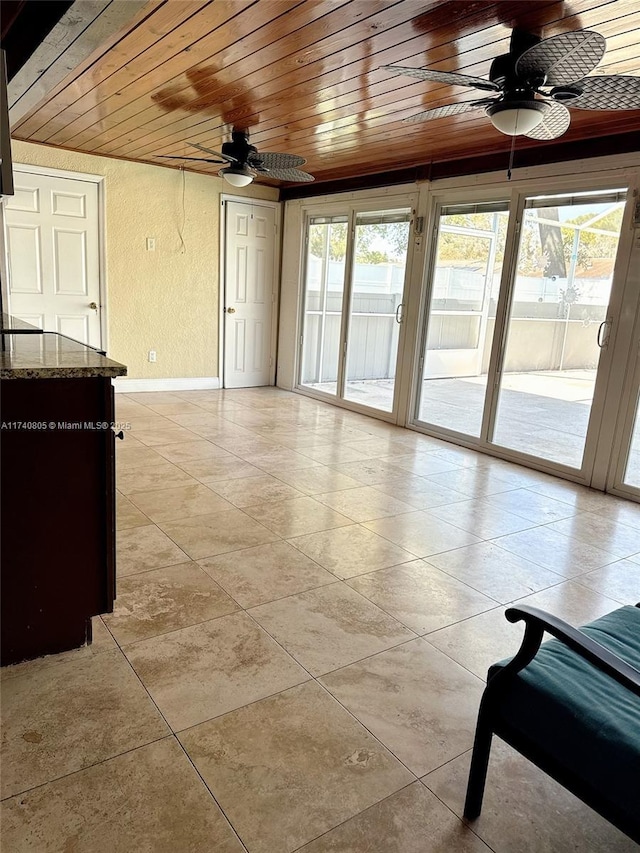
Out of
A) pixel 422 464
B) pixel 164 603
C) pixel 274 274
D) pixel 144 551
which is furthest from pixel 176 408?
pixel 164 603

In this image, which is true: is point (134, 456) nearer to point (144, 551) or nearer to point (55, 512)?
point (144, 551)

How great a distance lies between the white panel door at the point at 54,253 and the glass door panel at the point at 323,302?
2.39 m

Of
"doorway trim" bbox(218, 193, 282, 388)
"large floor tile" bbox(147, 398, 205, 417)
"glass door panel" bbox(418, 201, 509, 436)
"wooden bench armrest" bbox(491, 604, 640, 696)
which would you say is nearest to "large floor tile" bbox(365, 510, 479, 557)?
"wooden bench armrest" bbox(491, 604, 640, 696)

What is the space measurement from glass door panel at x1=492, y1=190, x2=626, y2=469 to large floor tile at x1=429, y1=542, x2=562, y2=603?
1709 mm

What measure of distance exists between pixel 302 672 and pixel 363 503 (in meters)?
1.72

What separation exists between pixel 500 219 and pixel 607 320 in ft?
4.35

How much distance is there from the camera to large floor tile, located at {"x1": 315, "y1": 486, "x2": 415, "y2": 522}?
137 inches

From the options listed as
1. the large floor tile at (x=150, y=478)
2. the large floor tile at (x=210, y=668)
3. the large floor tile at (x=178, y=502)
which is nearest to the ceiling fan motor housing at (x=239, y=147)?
the large floor tile at (x=150, y=478)

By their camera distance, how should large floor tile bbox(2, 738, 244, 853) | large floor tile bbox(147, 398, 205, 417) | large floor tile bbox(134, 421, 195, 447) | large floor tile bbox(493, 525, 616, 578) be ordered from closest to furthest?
large floor tile bbox(2, 738, 244, 853)
large floor tile bbox(493, 525, 616, 578)
large floor tile bbox(134, 421, 195, 447)
large floor tile bbox(147, 398, 205, 417)

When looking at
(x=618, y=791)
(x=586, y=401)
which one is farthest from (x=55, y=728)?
(x=586, y=401)

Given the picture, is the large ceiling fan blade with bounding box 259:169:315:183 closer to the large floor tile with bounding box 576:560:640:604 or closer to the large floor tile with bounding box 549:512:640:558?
the large floor tile with bounding box 549:512:640:558

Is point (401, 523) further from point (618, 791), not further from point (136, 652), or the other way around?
point (618, 791)

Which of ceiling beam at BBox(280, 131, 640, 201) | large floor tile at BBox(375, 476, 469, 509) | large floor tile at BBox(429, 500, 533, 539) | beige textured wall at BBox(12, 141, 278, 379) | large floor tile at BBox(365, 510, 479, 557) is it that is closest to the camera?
large floor tile at BBox(365, 510, 479, 557)

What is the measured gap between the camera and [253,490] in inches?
147
